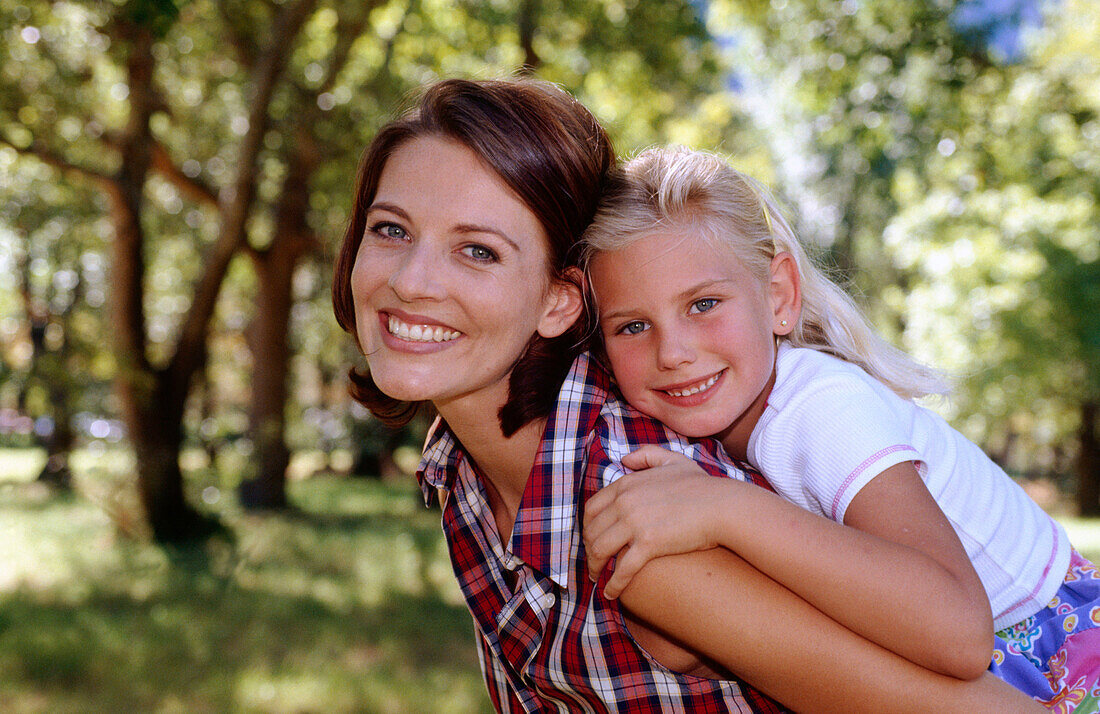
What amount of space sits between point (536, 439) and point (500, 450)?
0.39 ft

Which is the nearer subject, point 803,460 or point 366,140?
point 803,460

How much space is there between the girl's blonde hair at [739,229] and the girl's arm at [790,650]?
940 millimetres

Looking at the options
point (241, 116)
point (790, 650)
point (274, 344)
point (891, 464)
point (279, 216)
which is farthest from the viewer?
point (274, 344)

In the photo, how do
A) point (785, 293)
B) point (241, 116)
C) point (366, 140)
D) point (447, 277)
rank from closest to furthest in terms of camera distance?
point (447, 277), point (785, 293), point (366, 140), point (241, 116)

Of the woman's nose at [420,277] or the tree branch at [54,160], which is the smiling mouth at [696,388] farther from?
the tree branch at [54,160]

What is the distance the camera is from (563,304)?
2352 millimetres

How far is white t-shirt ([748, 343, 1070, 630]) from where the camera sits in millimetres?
1899

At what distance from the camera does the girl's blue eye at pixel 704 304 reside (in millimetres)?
2327

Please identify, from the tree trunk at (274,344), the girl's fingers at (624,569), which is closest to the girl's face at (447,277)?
the girl's fingers at (624,569)

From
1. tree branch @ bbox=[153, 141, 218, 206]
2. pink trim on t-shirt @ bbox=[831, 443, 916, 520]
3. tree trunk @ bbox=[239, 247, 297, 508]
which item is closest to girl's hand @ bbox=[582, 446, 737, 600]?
pink trim on t-shirt @ bbox=[831, 443, 916, 520]

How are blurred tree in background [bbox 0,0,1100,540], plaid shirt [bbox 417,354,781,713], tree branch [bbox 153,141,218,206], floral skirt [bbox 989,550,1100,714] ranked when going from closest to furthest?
1. plaid shirt [bbox 417,354,781,713]
2. floral skirt [bbox 989,550,1100,714]
3. blurred tree in background [bbox 0,0,1100,540]
4. tree branch [bbox 153,141,218,206]

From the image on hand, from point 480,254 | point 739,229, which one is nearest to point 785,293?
point 739,229

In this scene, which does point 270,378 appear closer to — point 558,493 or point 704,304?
point 704,304

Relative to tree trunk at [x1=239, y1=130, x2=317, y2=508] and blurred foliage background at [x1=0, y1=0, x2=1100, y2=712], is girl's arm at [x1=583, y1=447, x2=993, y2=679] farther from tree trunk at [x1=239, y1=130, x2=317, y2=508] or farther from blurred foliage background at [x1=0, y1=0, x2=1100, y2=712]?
tree trunk at [x1=239, y1=130, x2=317, y2=508]
